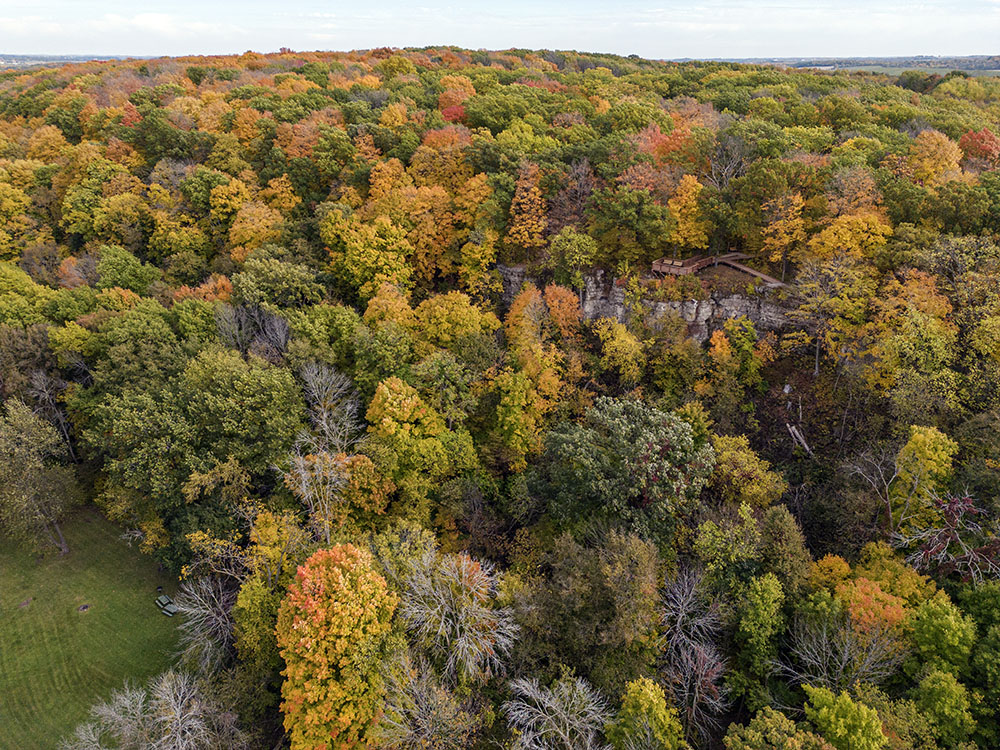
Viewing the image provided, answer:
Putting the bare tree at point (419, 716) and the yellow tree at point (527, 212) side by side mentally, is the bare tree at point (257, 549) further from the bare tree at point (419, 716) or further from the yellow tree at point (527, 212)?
the yellow tree at point (527, 212)

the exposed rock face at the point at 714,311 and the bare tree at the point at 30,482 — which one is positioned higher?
the exposed rock face at the point at 714,311

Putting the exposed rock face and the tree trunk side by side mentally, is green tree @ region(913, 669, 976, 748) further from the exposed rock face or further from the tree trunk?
the tree trunk

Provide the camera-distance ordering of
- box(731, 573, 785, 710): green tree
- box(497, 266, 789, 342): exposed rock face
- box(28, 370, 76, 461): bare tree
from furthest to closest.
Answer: box(28, 370, 76, 461): bare tree → box(497, 266, 789, 342): exposed rock face → box(731, 573, 785, 710): green tree

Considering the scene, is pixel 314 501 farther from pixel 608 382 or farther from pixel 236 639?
pixel 608 382

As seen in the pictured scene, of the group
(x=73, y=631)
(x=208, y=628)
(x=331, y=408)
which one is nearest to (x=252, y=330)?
(x=331, y=408)

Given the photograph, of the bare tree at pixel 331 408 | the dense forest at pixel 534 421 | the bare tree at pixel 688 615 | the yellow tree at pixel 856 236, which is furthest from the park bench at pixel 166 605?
the yellow tree at pixel 856 236

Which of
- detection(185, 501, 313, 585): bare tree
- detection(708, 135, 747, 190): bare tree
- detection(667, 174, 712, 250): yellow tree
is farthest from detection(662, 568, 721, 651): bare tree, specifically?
detection(708, 135, 747, 190): bare tree
